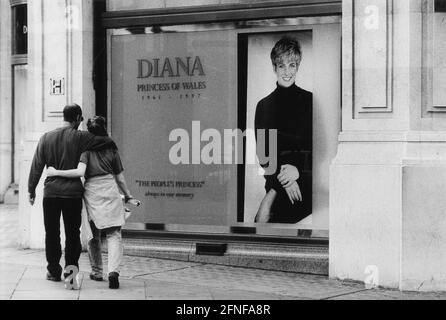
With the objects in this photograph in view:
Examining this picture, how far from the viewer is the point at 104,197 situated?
8.74 metres

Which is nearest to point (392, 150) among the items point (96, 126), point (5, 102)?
point (96, 126)

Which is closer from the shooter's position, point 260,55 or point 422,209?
point 422,209

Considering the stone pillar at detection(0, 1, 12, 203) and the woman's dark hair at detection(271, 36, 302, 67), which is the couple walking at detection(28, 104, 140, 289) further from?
the stone pillar at detection(0, 1, 12, 203)

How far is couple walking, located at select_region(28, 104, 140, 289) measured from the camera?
8.71m

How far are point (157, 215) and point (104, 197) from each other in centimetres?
279

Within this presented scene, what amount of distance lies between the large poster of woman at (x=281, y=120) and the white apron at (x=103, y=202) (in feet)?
8.42

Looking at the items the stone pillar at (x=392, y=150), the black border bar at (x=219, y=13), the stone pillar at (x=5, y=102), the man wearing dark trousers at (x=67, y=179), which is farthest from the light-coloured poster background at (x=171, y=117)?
the stone pillar at (x=5, y=102)

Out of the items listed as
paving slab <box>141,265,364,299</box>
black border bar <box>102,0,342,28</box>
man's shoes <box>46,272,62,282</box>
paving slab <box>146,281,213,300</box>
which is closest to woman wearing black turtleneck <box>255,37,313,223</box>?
black border bar <box>102,0,342,28</box>

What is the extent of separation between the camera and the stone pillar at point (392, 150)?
358 inches

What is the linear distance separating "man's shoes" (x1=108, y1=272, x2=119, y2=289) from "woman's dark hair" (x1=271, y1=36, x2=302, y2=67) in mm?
3635

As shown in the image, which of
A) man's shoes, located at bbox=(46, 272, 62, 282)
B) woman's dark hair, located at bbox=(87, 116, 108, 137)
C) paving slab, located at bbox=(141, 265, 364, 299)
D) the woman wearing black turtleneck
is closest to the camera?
woman's dark hair, located at bbox=(87, 116, 108, 137)
